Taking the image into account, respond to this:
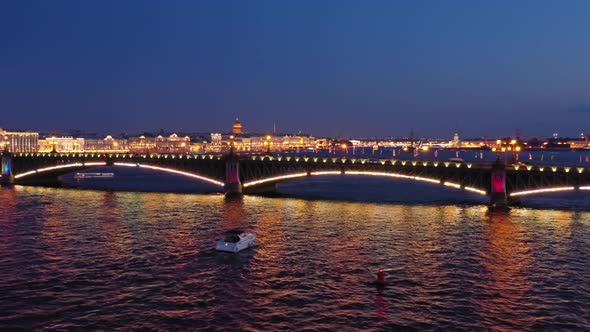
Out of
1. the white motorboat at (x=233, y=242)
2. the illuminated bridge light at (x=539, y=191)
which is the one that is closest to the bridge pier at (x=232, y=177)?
the illuminated bridge light at (x=539, y=191)

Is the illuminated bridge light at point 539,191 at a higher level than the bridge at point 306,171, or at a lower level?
lower

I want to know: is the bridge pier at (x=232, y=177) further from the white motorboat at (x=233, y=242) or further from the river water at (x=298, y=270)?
the white motorboat at (x=233, y=242)

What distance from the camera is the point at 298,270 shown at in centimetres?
4806

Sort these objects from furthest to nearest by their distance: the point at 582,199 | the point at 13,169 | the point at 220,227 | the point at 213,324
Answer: the point at 13,169 < the point at 582,199 < the point at 220,227 < the point at 213,324

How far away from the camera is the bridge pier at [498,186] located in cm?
8569

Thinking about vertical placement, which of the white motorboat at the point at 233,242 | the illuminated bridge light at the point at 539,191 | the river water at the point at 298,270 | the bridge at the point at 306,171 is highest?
the bridge at the point at 306,171

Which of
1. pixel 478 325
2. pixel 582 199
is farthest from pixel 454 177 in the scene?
pixel 478 325

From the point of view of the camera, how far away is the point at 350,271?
47.6 metres

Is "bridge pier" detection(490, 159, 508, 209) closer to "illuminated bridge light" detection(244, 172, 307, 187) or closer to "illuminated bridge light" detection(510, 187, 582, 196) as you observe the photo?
"illuminated bridge light" detection(510, 187, 582, 196)

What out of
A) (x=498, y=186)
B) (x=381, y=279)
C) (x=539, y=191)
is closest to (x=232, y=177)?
(x=498, y=186)

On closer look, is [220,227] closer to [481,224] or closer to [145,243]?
[145,243]

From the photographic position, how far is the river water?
3647 cm

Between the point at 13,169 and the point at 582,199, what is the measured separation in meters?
124

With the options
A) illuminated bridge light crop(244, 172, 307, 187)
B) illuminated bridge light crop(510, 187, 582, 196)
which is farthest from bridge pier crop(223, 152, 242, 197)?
illuminated bridge light crop(510, 187, 582, 196)
